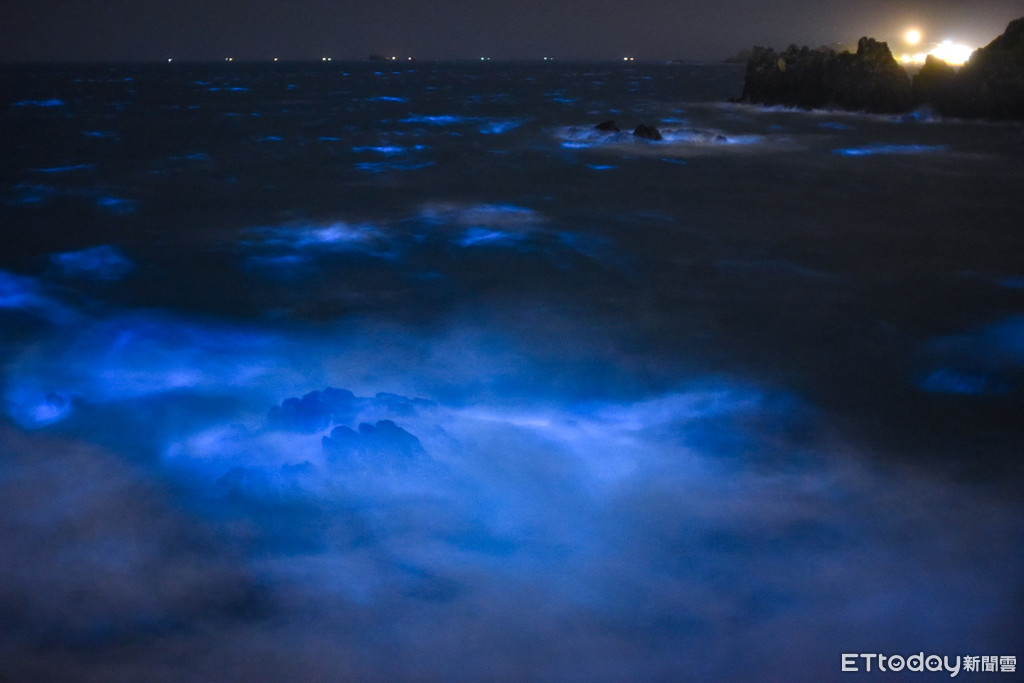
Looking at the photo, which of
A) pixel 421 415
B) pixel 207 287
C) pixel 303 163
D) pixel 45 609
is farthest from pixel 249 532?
pixel 303 163

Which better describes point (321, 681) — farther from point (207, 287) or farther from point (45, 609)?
→ point (207, 287)

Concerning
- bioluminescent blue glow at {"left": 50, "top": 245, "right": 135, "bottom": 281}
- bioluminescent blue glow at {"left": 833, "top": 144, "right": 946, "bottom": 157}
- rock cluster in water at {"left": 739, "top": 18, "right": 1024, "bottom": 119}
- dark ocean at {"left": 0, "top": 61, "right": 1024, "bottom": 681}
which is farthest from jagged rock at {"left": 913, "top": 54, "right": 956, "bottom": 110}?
bioluminescent blue glow at {"left": 50, "top": 245, "right": 135, "bottom": 281}

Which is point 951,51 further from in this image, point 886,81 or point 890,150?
point 890,150

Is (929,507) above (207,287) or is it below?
below

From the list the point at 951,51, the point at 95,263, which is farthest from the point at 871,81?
the point at 951,51

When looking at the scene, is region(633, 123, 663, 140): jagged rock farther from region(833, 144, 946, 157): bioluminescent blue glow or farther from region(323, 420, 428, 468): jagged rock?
region(323, 420, 428, 468): jagged rock

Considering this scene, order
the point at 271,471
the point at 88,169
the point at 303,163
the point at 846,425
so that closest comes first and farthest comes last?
1. the point at 271,471
2. the point at 846,425
3. the point at 88,169
4. the point at 303,163

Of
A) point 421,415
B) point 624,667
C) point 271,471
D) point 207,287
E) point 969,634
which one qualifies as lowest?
point 624,667

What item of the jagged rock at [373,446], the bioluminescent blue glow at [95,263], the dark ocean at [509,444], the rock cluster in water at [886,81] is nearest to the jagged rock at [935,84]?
the rock cluster in water at [886,81]
